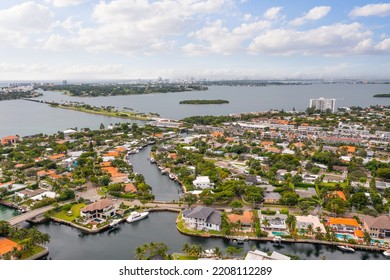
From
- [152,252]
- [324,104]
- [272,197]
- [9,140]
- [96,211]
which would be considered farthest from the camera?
[324,104]

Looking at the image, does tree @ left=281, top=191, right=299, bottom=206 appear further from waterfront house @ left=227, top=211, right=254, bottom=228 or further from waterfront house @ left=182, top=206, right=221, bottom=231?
waterfront house @ left=182, top=206, right=221, bottom=231

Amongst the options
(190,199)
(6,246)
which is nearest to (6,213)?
(6,246)

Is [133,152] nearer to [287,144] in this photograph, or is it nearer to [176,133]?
[176,133]

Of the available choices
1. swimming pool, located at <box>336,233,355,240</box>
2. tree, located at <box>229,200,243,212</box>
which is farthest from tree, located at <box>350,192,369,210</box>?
tree, located at <box>229,200,243,212</box>

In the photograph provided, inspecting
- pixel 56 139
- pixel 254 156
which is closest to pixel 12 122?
pixel 56 139

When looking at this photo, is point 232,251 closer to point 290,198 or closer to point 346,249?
point 346,249

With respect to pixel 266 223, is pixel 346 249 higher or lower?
lower
